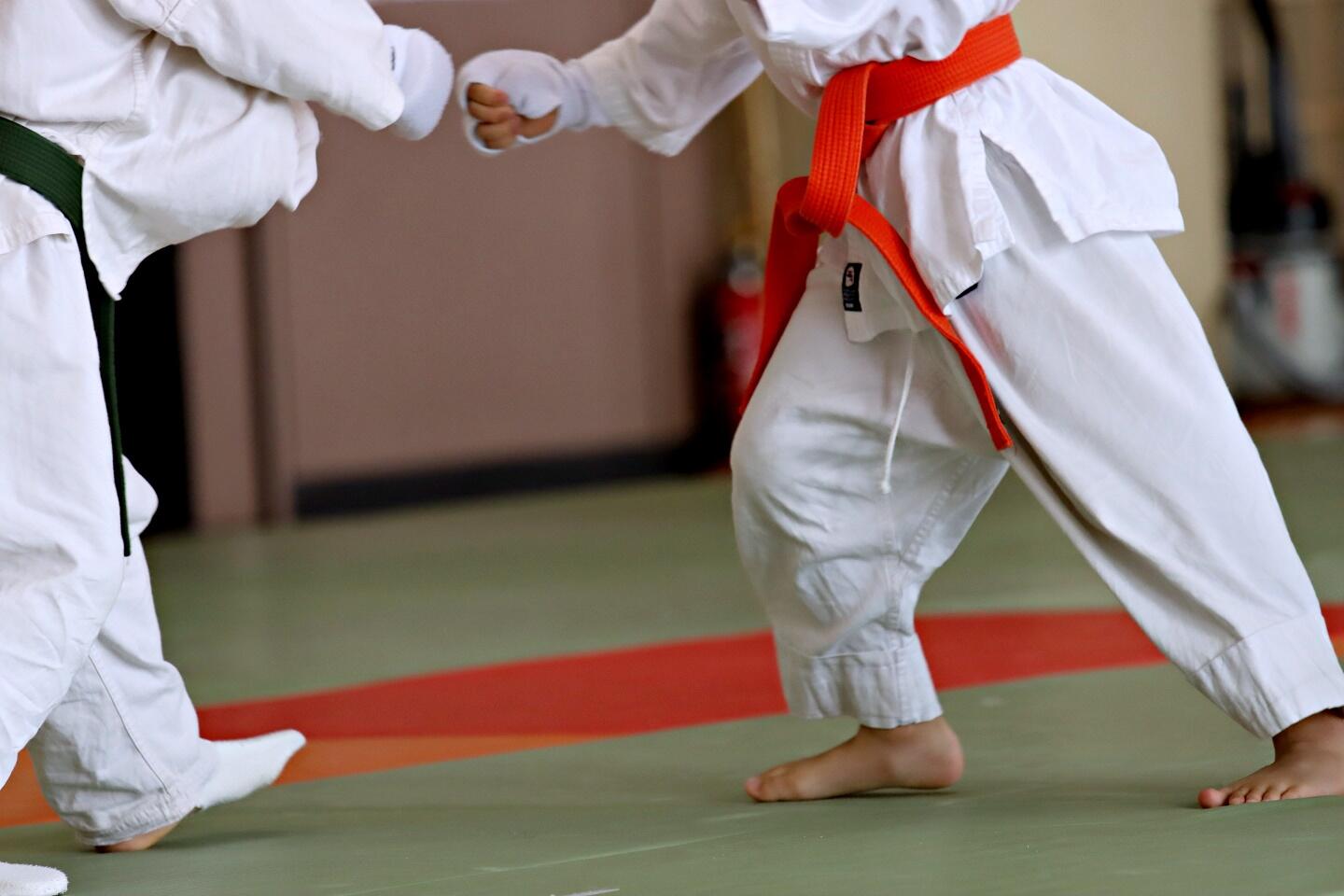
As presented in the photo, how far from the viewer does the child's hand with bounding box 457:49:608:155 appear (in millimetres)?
2154

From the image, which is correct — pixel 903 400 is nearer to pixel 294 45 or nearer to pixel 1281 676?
pixel 1281 676

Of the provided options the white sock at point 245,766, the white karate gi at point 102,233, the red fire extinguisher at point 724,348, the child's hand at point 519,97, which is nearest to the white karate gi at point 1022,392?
the child's hand at point 519,97

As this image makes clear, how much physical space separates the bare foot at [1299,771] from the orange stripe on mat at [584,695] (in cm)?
90

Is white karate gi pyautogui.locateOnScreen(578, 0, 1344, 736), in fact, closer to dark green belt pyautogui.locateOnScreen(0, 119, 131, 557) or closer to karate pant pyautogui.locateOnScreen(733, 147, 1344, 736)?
karate pant pyautogui.locateOnScreen(733, 147, 1344, 736)

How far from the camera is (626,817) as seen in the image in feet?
6.41

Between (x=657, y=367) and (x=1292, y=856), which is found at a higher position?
(x=1292, y=856)

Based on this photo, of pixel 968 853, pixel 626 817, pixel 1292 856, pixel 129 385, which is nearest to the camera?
pixel 1292 856

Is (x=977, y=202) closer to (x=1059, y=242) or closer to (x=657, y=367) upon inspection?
(x=1059, y=242)

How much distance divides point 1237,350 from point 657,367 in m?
2.52

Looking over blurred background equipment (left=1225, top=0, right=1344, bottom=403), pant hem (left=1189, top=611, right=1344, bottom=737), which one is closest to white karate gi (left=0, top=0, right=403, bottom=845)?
pant hem (left=1189, top=611, right=1344, bottom=737)

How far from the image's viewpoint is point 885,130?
1.89m

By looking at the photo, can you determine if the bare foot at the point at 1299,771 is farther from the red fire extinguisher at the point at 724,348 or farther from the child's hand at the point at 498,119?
the red fire extinguisher at the point at 724,348

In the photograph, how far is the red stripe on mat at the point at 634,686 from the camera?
2654 millimetres

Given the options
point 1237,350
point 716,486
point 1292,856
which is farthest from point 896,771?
point 1237,350
